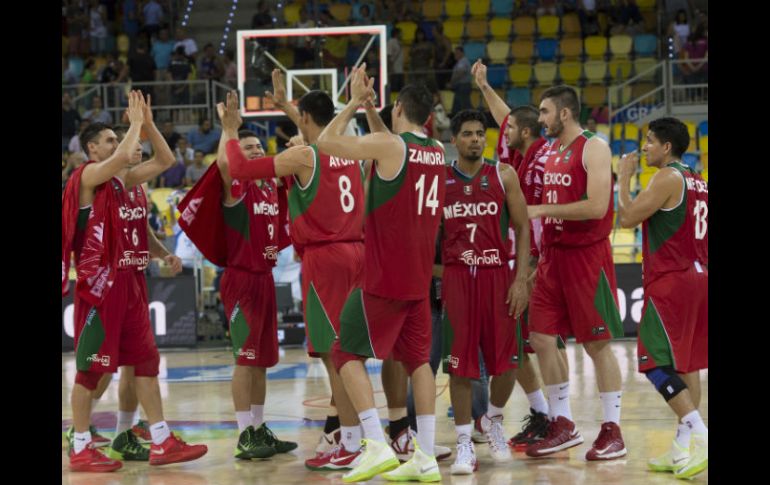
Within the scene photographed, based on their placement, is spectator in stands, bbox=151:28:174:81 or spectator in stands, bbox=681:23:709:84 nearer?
spectator in stands, bbox=681:23:709:84

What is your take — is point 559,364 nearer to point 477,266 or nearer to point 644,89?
point 477,266

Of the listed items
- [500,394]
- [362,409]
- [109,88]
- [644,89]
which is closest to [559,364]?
[500,394]

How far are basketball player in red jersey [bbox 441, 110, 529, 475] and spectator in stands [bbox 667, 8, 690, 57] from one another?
593 inches

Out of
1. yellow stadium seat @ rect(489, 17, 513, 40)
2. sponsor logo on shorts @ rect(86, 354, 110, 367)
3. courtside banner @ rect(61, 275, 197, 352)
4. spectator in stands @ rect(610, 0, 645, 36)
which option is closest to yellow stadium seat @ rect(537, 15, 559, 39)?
yellow stadium seat @ rect(489, 17, 513, 40)

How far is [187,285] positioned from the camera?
15.3m

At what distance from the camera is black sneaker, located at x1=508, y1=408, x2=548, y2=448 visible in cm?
768

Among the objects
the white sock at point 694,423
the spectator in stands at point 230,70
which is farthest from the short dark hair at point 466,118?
the spectator in stands at point 230,70

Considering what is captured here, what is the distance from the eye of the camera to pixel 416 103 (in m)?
6.69

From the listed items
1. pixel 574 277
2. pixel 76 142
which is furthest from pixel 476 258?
pixel 76 142

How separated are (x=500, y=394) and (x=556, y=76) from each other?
15.0m

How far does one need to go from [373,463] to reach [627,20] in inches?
705

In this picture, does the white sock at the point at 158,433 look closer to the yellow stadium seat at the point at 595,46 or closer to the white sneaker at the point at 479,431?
the white sneaker at the point at 479,431

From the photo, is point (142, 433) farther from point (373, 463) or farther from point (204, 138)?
point (204, 138)

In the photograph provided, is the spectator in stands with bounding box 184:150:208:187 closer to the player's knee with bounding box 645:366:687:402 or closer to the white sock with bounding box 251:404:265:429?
the white sock with bounding box 251:404:265:429
